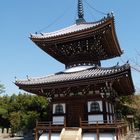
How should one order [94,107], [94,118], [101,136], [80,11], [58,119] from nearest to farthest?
[101,136]
[94,118]
[94,107]
[58,119]
[80,11]

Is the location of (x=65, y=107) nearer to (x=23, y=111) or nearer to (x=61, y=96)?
(x=61, y=96)

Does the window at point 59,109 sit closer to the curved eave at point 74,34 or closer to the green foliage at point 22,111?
the curved eave at point 74,34

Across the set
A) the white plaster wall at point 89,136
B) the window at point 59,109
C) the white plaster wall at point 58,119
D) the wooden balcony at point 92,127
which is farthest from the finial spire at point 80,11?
the white plaster wall at point 89,136

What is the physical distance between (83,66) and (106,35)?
122 inches

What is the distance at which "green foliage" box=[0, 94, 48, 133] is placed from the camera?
34844 mm

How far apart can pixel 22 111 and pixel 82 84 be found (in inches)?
911

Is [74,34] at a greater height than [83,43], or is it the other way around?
[74,34]

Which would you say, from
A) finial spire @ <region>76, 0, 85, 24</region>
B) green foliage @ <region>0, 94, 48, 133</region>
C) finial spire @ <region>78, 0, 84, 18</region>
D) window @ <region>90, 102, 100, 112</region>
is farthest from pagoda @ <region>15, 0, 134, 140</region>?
green foliage @ <region>0, 94, 48, 133</region>

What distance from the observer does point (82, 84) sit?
1609 centimetres

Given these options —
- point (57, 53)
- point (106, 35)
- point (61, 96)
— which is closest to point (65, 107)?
point (61, 96)

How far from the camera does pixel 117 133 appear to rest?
50.3 feet

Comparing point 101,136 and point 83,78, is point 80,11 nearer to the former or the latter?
point 83,78

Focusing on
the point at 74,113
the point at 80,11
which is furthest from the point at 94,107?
the point at 80,11

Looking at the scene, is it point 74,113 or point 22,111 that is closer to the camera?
point 74,113
